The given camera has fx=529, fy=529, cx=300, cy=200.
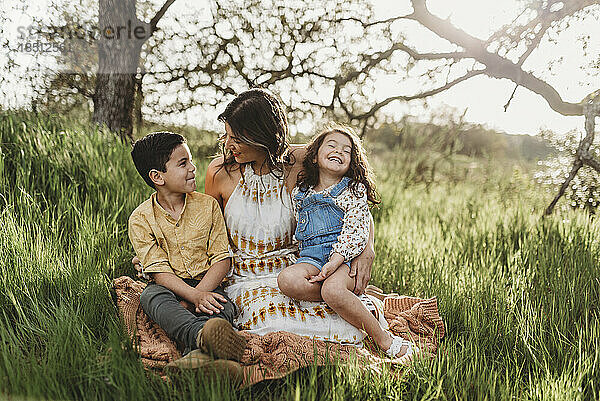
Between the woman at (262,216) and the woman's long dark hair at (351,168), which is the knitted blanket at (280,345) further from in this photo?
the woman's long dark hair at (351,168)

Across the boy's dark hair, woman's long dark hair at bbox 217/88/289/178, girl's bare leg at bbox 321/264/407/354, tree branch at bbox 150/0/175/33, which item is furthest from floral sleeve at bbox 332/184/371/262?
tree branch at bbox 150/0/175/33

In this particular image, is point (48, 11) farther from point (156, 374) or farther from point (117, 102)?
point (156, 374)

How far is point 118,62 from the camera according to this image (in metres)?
5.01

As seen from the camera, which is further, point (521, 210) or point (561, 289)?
point (521, 210)

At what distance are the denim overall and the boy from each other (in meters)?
0.40

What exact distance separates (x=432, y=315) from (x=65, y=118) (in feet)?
11.8

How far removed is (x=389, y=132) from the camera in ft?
21.7

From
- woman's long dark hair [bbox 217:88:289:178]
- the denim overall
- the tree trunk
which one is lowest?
the denim overall

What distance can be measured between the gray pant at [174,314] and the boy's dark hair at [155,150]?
58cm

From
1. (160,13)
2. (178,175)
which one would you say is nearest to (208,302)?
(178,175)

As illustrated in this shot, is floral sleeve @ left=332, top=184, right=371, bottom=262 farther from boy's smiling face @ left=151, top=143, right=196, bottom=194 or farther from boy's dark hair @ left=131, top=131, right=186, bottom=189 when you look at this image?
boy's dark hair @ left=131, top=131, right=186, bottom=189

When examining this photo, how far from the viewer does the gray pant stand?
7.36 ft

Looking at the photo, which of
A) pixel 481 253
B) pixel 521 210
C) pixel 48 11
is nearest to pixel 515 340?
pixel 481 253

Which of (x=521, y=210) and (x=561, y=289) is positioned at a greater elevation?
(x=521, y=210)
